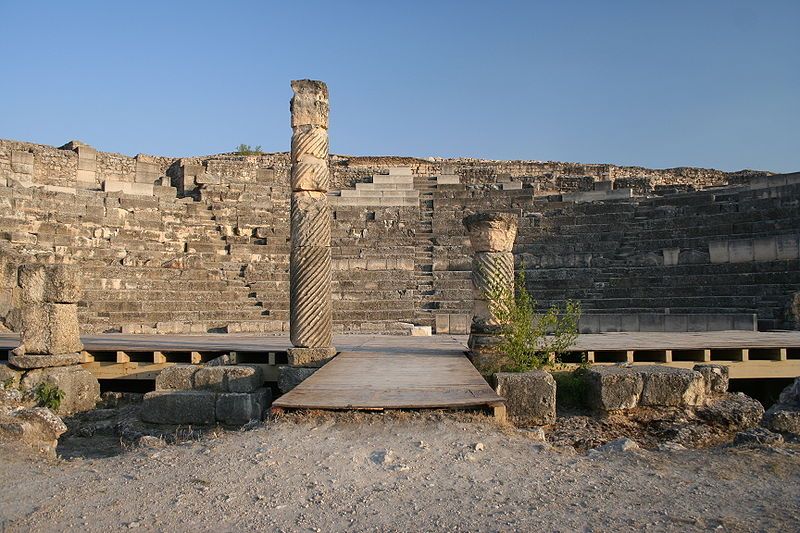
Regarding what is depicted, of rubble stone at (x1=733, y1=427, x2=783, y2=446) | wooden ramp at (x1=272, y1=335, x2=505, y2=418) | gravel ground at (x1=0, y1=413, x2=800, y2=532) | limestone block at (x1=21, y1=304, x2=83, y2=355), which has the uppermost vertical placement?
limestone block at (x1=21, y1=304, x2=83, y2=355)

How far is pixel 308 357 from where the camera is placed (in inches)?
331

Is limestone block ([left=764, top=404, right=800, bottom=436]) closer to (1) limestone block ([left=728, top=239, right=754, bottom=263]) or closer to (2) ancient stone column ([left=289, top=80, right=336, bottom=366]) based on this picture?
(2) ancient stone column ([left=289, top=80, right=336, bottom=366])

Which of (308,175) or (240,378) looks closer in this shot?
(240,378)

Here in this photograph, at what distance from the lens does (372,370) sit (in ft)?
24.2

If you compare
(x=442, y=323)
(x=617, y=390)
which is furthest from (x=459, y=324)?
(x=617, y=390)

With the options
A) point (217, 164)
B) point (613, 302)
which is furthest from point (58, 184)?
point (613, 302)

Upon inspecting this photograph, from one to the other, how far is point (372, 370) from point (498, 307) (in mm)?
1901

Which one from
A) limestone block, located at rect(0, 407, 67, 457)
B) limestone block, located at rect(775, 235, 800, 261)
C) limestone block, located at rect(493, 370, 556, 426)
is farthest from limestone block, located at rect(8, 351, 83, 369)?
limestone block, located at rect(775, 235, 800, 261)

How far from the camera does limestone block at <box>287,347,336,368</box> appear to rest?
8.39 m

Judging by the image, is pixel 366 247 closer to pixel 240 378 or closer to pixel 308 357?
pixel 308 357

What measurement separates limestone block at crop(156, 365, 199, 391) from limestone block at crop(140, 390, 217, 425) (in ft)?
1.18

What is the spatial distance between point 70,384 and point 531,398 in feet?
20.9

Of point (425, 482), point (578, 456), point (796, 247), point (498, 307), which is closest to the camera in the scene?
point (425, 482)

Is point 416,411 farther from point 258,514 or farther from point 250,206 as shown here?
point 250,206
